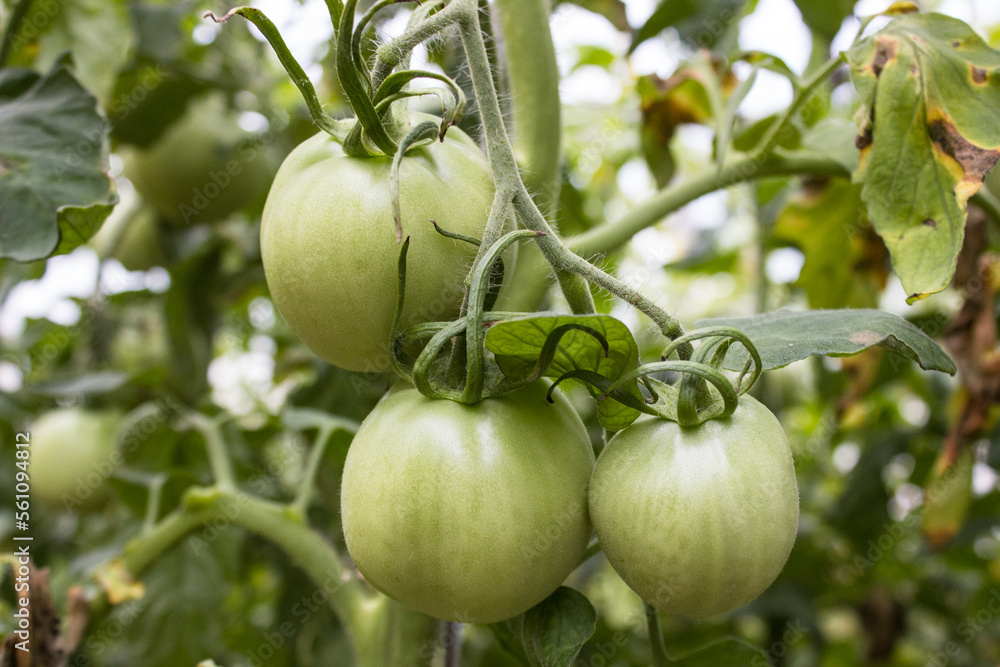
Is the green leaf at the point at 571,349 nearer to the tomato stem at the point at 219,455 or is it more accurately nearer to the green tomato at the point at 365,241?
the green tomato at the point at 365,241

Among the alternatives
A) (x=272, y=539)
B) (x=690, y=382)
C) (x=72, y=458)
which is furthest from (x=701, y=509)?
(x=72, y=458)

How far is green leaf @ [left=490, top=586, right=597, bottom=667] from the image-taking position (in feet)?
1.73

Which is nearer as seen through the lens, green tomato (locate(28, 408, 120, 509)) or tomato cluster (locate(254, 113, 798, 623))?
tomato cluster (locate(254, 113, 798, 623))

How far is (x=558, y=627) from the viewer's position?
546 mm

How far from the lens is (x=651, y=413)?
1.69 ft

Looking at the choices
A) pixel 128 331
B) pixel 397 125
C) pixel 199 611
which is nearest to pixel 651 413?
pixel 397 125

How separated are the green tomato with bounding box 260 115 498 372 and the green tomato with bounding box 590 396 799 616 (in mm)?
167

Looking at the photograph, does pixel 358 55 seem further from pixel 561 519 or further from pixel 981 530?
pixel 981 530

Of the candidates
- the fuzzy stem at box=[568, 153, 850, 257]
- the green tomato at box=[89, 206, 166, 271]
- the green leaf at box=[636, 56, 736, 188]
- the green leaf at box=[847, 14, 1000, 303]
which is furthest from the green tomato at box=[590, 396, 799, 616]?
the green tomato at box=[89, 206, 166, 271]

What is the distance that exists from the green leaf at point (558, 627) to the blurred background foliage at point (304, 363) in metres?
0.39

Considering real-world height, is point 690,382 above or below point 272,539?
above

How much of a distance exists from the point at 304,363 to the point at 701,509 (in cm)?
130

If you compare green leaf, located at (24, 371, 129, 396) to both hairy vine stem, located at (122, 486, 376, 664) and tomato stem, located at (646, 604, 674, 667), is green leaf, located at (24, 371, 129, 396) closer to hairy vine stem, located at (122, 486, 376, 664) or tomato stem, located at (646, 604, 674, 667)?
hairy vine stem, located at (122, 486, 376, 664)

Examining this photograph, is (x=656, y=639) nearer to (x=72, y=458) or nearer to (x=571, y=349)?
(x=571, y=349)
